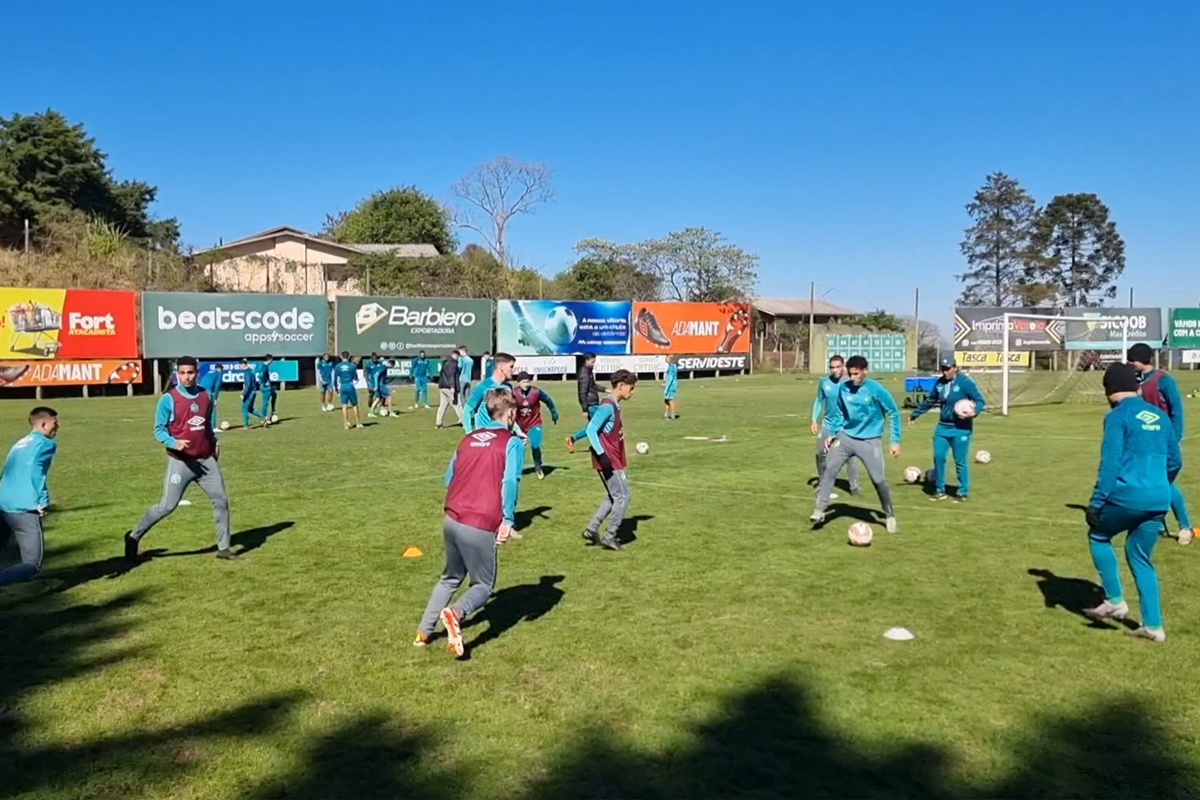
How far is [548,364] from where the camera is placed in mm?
48781

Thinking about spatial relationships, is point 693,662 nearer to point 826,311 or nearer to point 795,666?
point 795,666

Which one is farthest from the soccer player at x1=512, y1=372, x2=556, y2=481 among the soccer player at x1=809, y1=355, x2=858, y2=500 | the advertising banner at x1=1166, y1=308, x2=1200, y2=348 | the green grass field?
the advertising banner at x1=1166, y1=308, x2=1200, y2=348

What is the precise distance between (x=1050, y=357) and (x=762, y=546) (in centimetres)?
3444

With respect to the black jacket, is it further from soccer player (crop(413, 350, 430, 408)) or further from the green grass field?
soccer player (crop(413, 350, 430, 408))

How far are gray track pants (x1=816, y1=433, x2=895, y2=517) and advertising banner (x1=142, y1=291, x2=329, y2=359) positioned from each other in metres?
31.8

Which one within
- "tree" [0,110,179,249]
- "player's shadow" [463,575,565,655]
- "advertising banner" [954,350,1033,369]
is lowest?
"player's shadow" [463,575,565,655]

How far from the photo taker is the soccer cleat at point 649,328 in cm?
5250

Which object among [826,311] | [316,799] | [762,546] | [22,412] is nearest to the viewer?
[316,799]

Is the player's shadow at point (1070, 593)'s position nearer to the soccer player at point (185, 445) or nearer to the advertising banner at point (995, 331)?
the soccer player at point (185, 445)

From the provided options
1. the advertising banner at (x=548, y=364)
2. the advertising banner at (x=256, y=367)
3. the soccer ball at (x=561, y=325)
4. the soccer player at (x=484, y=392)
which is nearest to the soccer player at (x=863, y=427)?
the soccer player at (x=484, y=392)

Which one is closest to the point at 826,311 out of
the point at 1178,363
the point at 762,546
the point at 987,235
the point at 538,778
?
the point at 987,235

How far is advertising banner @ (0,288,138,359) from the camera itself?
34781mm

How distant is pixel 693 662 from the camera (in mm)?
6762

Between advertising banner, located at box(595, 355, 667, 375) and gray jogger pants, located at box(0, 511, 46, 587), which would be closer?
gray jogger pants, located at box(0, 511, 46, 587)
